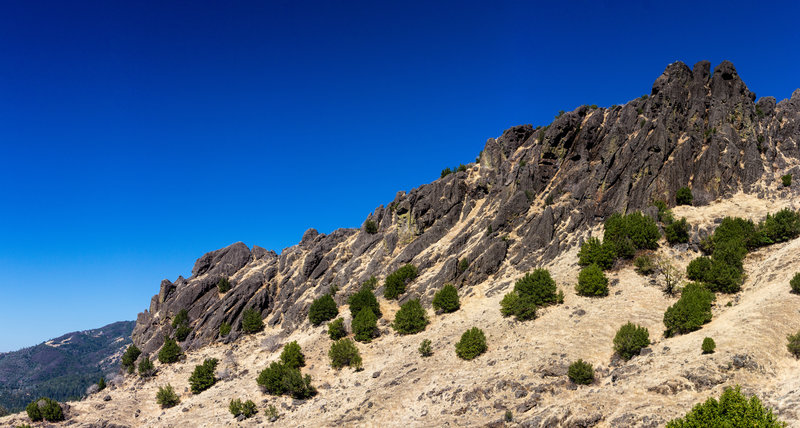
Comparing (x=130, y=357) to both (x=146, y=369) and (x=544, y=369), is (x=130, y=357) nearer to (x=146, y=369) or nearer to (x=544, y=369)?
(x=146, y=369)

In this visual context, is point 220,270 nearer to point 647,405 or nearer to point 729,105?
point 647,405

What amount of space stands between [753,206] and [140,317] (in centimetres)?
12557

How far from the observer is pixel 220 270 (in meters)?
99.8

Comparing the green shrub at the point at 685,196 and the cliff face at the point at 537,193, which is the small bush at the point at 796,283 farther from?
the green shrub at the point at 685,196

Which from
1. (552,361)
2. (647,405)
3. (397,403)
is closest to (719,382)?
(647,405)

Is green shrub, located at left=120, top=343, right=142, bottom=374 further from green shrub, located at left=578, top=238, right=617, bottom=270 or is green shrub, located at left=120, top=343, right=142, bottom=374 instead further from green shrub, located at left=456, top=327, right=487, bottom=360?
green shrub, located at left=578, top=238, right=617, bottom=270

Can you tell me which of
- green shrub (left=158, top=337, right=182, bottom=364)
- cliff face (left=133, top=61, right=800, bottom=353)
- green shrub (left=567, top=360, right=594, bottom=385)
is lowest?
green shrub (left=567, top=360, right=594, bottom=385)

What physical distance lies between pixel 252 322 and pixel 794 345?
80.1m

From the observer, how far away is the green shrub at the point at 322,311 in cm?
7331

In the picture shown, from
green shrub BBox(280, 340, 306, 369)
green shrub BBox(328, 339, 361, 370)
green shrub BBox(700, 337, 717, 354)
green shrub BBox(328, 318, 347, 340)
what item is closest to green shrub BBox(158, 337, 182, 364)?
green shrub BBox(280, 340, 306, 369)

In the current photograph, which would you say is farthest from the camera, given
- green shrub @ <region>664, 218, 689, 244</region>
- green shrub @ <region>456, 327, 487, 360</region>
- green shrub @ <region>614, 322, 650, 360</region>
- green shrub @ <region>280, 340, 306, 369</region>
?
green shrub @ <region>280, 340, 306, 369</region>

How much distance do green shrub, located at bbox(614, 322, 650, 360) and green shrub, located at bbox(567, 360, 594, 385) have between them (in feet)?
14.2

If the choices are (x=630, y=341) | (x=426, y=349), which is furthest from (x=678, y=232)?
(x=426, y=349)

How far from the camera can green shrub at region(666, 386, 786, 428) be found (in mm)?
21531
